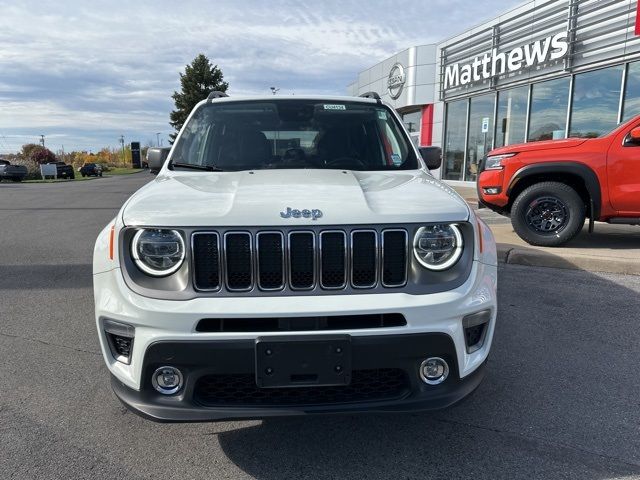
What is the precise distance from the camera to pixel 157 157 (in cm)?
363

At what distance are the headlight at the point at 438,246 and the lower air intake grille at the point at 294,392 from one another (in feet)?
1.68

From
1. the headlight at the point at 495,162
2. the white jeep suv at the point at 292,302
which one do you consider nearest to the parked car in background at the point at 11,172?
the headlight at the point at 495,162

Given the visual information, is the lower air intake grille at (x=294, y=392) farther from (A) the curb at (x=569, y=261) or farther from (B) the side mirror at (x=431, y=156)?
(A) the curb at (x=569, y=261)

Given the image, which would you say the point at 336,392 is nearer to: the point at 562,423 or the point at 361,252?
the point at 361,252

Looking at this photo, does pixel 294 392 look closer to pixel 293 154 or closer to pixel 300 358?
pixel 300 358

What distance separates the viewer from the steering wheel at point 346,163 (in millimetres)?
3275

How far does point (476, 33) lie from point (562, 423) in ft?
56.9

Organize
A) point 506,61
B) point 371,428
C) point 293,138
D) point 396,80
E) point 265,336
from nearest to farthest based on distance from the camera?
point 265,336, point 371,428, point 293,138, point 506,61, point 396,80

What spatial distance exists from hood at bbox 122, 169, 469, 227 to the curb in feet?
13.2

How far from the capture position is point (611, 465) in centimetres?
232

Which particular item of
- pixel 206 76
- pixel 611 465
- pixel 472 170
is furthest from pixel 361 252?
pixel 206 76

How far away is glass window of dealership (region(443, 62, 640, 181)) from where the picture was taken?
1227 cm

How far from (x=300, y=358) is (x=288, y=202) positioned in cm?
69

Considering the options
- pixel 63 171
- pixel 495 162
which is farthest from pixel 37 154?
pixel 495 162
